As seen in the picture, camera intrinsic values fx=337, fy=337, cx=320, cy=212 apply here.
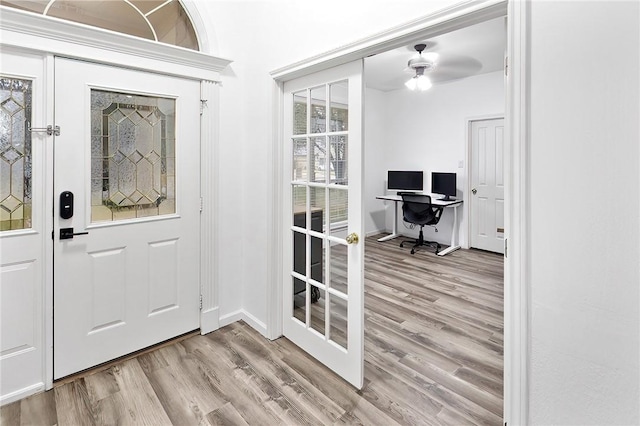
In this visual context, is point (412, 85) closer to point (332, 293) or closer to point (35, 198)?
point (332, 293)

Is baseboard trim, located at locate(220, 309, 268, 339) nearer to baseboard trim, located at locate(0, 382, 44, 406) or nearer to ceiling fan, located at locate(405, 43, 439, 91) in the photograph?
baseboard trim, located at locate(0, 382, 44, 406)

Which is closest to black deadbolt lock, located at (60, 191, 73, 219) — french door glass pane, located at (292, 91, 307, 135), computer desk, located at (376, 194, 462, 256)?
french door glass pane, located at (292, 91, 307, 135)

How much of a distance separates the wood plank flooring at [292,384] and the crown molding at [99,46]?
75.7 inches

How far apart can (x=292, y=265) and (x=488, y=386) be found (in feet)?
4.66

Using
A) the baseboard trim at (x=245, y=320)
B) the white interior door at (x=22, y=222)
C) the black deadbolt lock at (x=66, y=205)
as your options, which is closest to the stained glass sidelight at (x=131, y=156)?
the black deadbolt lock at (x=66, y=205)

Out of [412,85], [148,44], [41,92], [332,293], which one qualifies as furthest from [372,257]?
[41,92]

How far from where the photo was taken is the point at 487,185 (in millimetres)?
5059

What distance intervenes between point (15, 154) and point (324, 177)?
172cm

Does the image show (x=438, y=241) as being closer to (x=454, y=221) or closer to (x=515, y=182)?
(x=454, y=221)

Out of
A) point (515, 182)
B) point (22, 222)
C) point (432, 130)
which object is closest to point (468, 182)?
point (432, 130)

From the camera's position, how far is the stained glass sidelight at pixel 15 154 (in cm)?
181

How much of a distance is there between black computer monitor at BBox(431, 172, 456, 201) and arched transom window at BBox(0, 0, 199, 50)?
4.03 m

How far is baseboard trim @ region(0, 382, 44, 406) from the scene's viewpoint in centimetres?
183

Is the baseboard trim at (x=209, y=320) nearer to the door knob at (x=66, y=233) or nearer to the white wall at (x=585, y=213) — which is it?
the door knob at (x=66, y=233)
